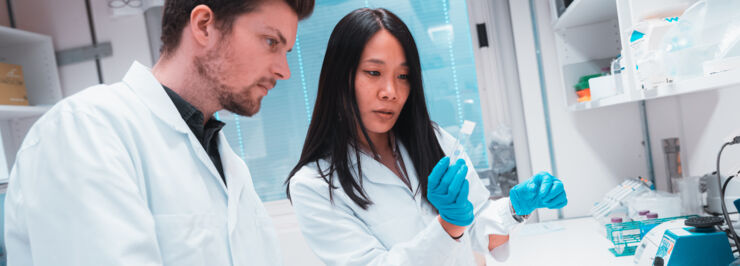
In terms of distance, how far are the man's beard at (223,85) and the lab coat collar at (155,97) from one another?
0.28ft

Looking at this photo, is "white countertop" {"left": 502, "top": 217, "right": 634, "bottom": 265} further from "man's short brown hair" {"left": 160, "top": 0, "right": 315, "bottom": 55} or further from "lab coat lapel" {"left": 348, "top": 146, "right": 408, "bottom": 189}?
"man's short brown hair" {"left": 160, "top": 0, "right": 315, "bottom": 55}

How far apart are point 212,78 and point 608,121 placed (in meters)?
2.01

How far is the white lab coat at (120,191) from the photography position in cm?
62

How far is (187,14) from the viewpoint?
86 centimetres

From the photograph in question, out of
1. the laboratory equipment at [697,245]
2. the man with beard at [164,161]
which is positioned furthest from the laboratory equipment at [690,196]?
the man with beard at [164,161]

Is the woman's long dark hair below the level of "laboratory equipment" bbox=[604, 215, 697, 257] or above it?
above

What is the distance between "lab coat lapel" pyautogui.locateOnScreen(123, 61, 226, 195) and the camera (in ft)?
2.80

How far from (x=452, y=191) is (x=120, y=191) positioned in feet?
2.21

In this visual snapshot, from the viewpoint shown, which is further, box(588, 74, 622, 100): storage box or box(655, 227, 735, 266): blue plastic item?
box(588, 74, 622, 100): storage box

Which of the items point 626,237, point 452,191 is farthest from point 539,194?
point 626,237

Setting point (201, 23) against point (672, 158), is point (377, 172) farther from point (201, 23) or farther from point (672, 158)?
point (672, 158)

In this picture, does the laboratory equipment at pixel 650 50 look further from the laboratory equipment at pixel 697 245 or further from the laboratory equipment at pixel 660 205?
the laboratory equipment at pixel 660 205

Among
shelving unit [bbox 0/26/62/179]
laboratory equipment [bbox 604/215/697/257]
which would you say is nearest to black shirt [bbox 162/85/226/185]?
laboratory equipment [bbox 604/215/697/257]

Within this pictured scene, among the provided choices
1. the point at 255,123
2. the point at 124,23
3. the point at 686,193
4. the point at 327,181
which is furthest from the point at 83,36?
the point at 686,193
